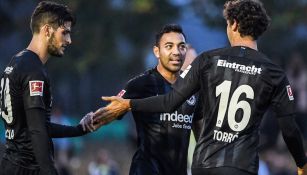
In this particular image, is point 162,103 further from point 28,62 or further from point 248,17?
point 28,62

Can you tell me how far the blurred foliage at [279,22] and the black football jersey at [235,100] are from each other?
1985 centimetres

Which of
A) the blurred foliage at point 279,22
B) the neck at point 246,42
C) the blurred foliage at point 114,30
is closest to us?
the neck at point 246,42

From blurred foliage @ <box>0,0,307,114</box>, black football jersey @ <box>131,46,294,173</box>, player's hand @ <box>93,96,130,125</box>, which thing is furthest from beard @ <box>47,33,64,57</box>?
blurred foliage @ <box>0,0,307,114</box>

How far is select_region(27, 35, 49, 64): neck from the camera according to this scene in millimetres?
8203

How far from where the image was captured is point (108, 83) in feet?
105

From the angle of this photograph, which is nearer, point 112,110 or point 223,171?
point 223,171

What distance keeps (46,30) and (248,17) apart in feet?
6.27

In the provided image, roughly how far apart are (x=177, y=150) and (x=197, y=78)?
158 cm

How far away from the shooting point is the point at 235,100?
7.68m

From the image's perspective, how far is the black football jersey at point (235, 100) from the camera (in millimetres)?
7684

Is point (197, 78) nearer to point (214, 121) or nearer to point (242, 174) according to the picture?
point (214, 121)

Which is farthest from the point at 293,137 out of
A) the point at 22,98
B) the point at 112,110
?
the point at 22,98

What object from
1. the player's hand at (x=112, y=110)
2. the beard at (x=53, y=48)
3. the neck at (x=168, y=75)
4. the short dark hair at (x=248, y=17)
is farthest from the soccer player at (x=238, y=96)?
the neck at (x=168, y=75)

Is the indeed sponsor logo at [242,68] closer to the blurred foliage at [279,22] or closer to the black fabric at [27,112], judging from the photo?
the black fabric at [27,112]
